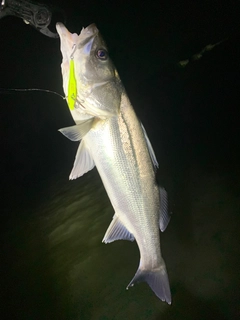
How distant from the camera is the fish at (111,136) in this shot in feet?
4.00

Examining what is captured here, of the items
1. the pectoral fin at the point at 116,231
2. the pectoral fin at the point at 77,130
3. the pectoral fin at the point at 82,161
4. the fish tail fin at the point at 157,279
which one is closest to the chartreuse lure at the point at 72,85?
the pectoral fin at the point at 77,130

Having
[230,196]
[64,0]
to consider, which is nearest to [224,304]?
[230,196]

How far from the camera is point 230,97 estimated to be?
6.73 metres

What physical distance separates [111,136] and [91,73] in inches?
14.2

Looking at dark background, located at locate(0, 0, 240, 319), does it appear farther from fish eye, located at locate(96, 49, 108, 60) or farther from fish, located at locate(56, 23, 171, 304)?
fish eye, located at locate(96, 49, 108, 60)

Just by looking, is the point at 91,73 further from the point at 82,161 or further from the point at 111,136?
the point at 82,161

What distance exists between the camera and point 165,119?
6.12 m

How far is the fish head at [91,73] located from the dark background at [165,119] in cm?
170

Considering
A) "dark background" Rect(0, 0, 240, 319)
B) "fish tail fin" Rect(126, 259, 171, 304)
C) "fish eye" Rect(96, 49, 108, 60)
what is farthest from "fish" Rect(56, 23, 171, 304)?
"dark background" Rect(0, 0, 240, 319)

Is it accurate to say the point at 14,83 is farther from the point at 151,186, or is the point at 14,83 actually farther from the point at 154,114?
the point at 151,186

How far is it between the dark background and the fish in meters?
1.32

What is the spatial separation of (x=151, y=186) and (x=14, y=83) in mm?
4962

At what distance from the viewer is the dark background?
9.59 ft

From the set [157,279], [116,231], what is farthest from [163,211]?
[157,279]
